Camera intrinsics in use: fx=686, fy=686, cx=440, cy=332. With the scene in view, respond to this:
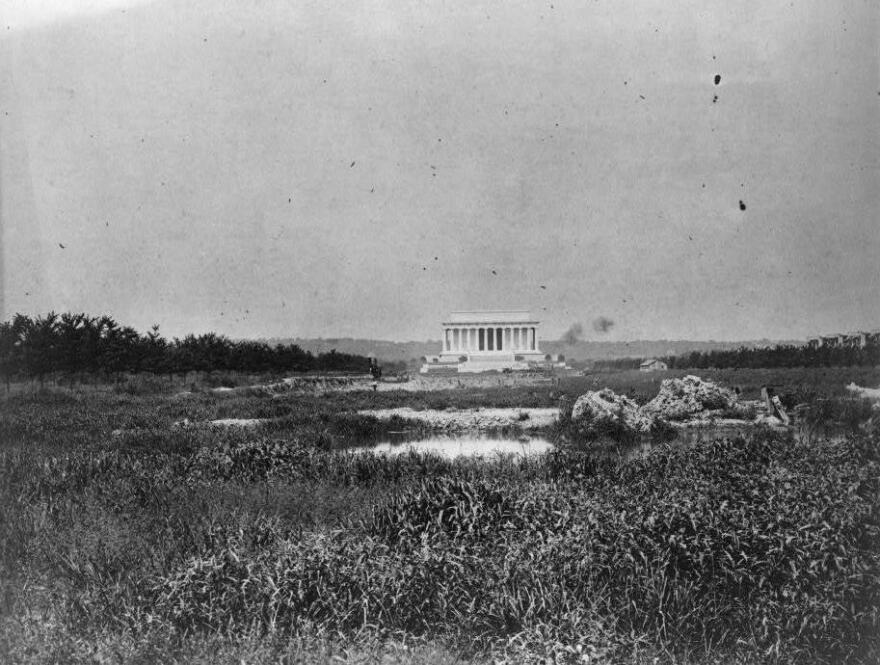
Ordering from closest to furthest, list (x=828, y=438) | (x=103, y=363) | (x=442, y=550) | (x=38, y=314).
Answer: (x=442, y=550), (x=828, y=438), (x=38, y=314), (x=103, y=363)

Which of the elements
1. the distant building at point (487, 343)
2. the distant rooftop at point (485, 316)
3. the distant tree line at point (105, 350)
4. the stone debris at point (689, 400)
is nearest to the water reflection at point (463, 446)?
the stone debris at point (689, 400)

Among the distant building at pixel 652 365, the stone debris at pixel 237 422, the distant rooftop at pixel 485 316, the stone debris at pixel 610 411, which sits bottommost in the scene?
the stone debris at pixel 237 422

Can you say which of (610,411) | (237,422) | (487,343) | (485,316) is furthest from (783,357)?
(487,343)

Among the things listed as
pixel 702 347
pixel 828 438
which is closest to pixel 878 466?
pixel 828 438

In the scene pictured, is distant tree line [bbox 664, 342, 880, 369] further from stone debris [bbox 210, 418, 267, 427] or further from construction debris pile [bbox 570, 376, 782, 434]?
stone debris [bbox 210, 418, 267, 427]

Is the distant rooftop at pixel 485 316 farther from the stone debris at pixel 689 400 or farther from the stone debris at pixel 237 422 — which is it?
the stone debris at pixel 237 422

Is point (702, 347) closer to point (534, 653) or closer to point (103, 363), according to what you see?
point (534, 653)
